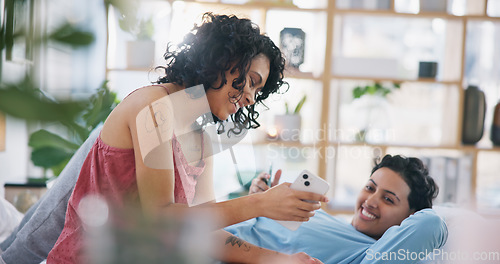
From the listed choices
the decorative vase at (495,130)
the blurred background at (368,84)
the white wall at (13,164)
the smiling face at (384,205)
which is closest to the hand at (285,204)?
the smiling face at (384,205)

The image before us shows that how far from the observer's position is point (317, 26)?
2871mm

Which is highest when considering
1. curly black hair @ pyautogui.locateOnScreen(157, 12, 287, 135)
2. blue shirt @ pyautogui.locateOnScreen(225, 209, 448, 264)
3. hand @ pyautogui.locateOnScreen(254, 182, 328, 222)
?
curly black hair @ pyautogui.locateOnScreen(157, 12, 287, 135)

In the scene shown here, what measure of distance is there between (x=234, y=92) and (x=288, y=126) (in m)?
1.69

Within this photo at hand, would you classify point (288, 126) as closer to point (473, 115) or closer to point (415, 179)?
point (473, 115)

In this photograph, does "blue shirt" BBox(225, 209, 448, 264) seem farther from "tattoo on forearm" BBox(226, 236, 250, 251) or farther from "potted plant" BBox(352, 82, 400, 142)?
"potted plant" BBox(352, 82, 400, 142)

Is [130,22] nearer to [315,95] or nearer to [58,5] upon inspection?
[58,5]

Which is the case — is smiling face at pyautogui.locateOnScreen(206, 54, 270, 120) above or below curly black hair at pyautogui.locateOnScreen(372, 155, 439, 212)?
above

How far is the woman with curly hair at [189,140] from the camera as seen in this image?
908 mm

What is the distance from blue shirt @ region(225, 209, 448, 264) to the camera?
1.09 metres

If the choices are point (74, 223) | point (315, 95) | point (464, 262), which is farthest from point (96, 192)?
point (315, 95)

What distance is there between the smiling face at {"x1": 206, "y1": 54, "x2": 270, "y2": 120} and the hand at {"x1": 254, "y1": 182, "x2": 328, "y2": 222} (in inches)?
10.4

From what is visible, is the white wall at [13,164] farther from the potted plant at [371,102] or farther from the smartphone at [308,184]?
the potted plant at [371,102]

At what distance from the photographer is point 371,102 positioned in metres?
2.88

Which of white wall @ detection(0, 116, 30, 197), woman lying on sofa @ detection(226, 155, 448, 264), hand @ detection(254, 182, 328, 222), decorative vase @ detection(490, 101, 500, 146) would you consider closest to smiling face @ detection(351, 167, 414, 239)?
woman lying on sofa @ detection(226, 155, 448, 264)
